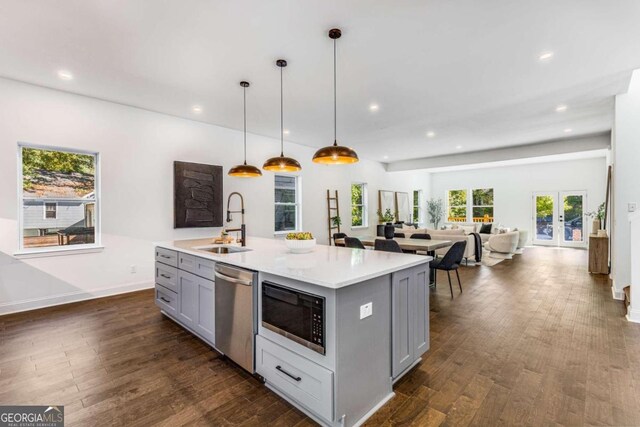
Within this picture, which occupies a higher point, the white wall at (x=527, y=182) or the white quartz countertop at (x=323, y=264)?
the white wall at (x=527, y=182)

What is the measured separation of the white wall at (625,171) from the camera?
166 inches

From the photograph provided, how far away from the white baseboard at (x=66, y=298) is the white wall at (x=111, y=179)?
1cm

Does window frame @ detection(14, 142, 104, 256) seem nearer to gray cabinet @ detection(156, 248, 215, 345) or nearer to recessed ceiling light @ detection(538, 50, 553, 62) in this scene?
gray cabinet @ detection(156, 248, 215, 345)

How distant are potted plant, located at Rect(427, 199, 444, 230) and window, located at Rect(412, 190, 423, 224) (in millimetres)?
544

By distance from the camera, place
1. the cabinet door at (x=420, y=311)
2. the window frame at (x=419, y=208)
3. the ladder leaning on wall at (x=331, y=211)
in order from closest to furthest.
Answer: the cabinet door at (x=420, y=311), the ladder leaning on wall at (x=331, y=211), the window frame at (x=419, y=208)

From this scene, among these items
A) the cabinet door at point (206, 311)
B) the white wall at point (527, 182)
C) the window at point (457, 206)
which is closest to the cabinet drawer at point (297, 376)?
the cabinet door at point (206, 311)

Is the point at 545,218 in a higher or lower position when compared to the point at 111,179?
lower

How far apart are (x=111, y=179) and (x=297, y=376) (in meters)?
4.24

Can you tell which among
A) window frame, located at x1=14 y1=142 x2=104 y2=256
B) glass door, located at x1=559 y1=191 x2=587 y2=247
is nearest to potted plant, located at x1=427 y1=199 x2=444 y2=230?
glass door, located at x1=559 y1=191 x2=587 y2=247

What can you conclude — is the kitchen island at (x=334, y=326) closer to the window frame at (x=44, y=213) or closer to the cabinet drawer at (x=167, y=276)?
the cabinet drawer at (x=167, y=276)

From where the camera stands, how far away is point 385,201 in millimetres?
10195

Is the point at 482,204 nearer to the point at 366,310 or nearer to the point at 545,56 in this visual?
the point at 545,56

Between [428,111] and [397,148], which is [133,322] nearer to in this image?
[428,111]

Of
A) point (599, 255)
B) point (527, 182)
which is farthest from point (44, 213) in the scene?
point (527, 182)
